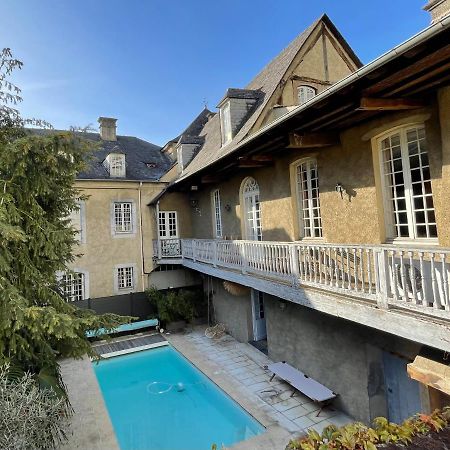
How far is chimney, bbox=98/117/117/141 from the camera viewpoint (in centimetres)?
2245

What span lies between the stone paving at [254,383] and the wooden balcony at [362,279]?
3.54m

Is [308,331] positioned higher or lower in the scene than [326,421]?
higher

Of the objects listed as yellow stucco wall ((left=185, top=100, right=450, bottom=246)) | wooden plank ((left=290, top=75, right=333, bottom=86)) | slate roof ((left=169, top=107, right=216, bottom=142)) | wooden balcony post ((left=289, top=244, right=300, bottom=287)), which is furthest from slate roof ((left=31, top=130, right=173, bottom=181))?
wooden balcony post ((left=289, top=244, right=300, bottom=287))

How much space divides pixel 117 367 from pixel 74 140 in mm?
10794

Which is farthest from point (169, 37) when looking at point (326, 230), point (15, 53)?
point (326, 230)

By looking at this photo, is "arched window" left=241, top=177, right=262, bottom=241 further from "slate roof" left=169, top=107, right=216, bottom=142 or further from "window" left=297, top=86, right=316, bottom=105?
"slate roof" left=169, top=107, right=216, bottom=142

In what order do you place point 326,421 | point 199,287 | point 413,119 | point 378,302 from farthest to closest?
1. point 199,287
2. point 326,421
3. point 413,119
4. point 378,302

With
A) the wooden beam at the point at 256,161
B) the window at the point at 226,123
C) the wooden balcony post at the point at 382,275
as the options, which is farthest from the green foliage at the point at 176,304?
the wooden balcony post at the point at 382,275

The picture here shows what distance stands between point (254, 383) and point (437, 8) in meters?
12.2

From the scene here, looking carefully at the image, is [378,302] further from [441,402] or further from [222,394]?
[222,394]

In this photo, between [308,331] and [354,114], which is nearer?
[354,114]

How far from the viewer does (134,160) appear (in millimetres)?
21000

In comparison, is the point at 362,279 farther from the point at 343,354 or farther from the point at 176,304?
the point at 176,304

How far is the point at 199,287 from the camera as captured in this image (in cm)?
1933
